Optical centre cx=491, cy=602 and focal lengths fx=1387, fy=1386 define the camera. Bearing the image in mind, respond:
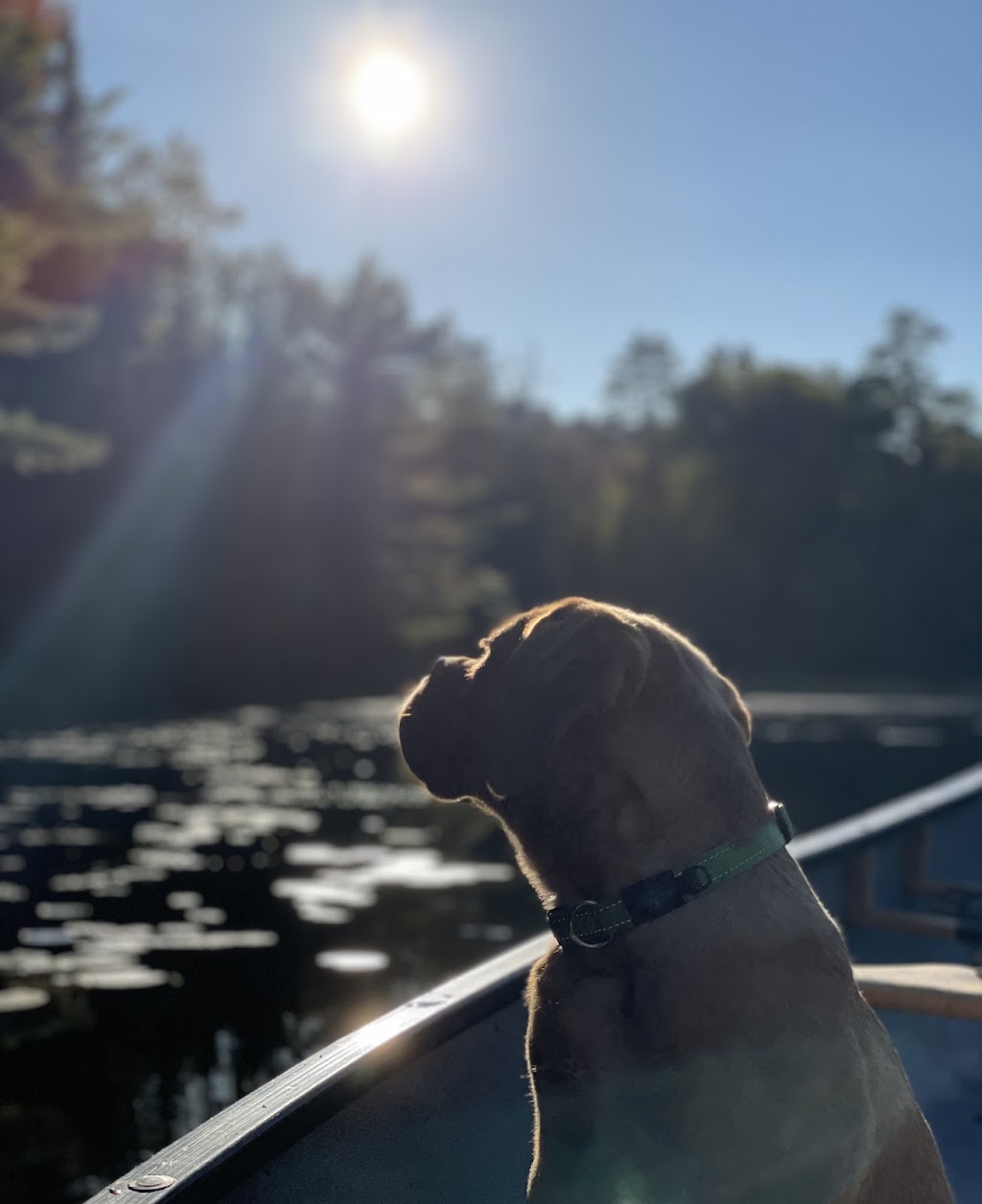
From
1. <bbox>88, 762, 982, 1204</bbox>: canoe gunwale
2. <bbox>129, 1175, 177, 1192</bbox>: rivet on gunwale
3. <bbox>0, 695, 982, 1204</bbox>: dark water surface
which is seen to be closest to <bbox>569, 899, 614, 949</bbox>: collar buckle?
<bbox>88, 762, 982, 1204</bbox>: canoe gunwale

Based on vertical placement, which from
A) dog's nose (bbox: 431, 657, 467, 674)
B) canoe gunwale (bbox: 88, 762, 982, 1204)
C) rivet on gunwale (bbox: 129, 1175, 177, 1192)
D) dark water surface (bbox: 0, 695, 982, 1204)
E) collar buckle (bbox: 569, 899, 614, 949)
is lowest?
dark water surface (bbox: 0, 695, 982, 1204)

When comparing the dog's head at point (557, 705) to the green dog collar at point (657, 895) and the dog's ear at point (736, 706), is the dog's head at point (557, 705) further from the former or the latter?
the green dog collar at point (657, 895)

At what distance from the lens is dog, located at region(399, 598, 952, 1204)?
7.95 feet

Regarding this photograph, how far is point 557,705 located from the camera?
8.32 ft

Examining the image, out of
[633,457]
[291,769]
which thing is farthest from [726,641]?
[291,769]

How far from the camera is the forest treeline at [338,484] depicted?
1193 inches

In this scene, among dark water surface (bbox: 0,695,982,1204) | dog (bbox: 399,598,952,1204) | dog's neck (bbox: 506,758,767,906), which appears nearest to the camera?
dog (bbox: 399,598,952,1204)

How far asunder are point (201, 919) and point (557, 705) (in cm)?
771

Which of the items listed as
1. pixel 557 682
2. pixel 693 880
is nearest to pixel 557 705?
pixel 557 682

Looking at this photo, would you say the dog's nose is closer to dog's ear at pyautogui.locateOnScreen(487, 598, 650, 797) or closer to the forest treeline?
dog's ear at pyautogui.locateOnScreen(487, 598, 650, 797)

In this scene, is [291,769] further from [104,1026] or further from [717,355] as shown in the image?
[717,355]

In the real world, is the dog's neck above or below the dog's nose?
below

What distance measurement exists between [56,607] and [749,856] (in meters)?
30.7

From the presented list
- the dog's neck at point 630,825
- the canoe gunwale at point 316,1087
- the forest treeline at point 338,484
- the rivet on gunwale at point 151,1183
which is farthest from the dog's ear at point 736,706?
the forest treeline at point 338,484
